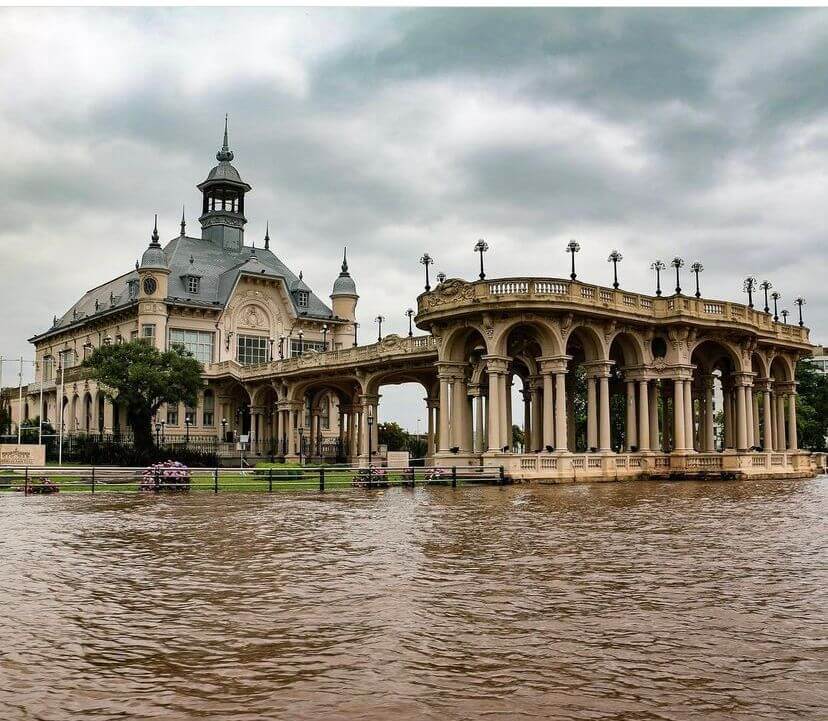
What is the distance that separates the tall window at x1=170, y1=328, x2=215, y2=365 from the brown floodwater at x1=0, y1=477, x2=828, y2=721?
56.0m

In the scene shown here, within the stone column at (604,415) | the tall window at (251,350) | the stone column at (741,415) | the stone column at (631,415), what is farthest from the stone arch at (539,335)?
the tall window at (251,350)

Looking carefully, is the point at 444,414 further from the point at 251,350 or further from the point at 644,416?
the point at 251,350

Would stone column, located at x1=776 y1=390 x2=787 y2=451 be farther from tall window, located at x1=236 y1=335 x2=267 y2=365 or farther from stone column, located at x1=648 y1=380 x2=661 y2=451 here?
tall window, located at x1=236 y1=335 x2=267 y2=365

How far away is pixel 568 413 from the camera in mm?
57375

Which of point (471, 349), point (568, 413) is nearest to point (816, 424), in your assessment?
point (568, 413)

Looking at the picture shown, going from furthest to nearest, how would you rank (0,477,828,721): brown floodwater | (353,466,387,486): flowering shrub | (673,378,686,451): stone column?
(673,378,686,451): stone column, (353,466,387,486): flowering shrub, (0,477,828,721): brown floodwater

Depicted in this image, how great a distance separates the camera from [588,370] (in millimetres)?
46719

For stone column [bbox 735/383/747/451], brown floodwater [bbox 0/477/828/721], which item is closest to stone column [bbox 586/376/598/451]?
stone column [bbox 735/383/747/451]

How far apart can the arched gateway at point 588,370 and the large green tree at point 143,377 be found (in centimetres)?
938

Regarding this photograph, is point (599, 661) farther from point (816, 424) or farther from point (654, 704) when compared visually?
point (816, 424)

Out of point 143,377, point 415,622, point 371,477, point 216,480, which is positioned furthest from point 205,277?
point 415,622

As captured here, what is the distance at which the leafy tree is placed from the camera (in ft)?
284

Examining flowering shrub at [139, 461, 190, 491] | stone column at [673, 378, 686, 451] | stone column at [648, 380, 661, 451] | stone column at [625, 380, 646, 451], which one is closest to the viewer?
flowering shrub at [139, 461, 190, 491]

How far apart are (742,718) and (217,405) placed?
72.2 metres
